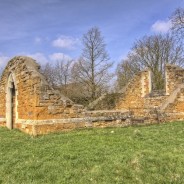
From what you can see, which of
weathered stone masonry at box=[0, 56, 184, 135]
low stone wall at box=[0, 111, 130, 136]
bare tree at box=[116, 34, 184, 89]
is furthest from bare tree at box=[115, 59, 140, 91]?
low stone wall at box=[0, 111, 130, 136]

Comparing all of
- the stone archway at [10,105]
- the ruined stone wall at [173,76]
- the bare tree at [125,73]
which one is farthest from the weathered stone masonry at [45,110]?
the bare tree at [125,73]

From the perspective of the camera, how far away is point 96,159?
7.38m

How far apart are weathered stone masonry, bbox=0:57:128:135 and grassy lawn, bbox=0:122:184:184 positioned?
1.56m

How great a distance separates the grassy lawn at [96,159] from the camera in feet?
21.0

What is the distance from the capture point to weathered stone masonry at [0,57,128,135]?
1148cm

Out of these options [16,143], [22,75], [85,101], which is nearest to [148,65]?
[85,101]

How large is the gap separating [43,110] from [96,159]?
470cm

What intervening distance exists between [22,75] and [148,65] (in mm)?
25835

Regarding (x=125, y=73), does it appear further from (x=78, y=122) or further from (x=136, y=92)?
(x=78, y=122)

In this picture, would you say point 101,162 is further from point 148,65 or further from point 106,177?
point 148,65

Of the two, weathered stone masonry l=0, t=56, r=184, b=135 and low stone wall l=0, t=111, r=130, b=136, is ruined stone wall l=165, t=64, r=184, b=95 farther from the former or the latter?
low stone wall l=0, t=111, r=130, b=136

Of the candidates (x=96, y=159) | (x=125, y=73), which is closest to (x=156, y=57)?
(x=125, y=73)

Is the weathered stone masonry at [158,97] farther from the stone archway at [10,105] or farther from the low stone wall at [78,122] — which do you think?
the stone archway at [10,105]

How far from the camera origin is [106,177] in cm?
634
